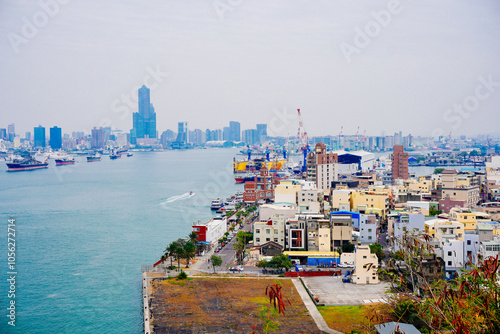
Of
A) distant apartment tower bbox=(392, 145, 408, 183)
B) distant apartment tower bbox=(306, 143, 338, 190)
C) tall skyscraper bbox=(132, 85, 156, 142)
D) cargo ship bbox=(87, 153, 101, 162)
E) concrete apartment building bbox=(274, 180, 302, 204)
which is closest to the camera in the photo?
concrete apartment building bbox=(274, 180, 302, 204)

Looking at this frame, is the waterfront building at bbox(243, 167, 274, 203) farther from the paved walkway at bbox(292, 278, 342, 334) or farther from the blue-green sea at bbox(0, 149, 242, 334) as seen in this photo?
the paved walkway at bbox(292, 278, 342, 334)

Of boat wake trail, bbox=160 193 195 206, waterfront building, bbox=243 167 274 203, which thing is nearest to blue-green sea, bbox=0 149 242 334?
boat wake trail, bbox=160 193 195 206

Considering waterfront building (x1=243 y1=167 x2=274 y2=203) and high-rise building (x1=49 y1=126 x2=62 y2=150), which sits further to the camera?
high-rise building (x1=49 y1=126 x2=62 y2=150)

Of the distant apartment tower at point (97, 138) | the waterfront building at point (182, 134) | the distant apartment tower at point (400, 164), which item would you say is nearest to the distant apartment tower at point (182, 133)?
the waterfront building at point (182, 134)

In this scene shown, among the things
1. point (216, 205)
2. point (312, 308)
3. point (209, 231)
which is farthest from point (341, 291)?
point (216, 205)

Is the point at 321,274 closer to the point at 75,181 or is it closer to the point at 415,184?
the point at 415,184
